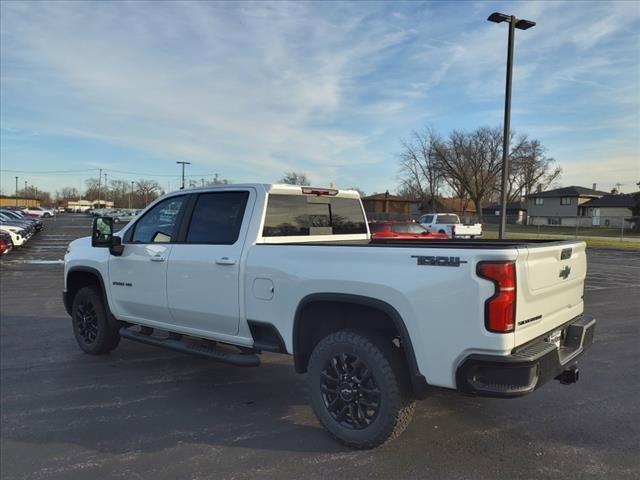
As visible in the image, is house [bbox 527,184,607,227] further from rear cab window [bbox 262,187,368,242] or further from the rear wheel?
the rear wheel

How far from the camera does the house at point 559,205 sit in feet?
228

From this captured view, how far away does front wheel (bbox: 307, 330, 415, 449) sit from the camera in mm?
3422

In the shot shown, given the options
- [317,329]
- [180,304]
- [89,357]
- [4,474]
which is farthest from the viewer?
[89,357]

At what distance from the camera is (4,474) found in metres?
3.31

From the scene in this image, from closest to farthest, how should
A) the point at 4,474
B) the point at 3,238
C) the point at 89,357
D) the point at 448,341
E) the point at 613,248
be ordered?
the point at 448,341, the point at 4,474, the point at 89,357, the point at 3,238, the point at 613,248

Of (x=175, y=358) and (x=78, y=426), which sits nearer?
(x=78, y=426)

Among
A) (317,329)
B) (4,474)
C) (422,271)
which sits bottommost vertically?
(4,474)

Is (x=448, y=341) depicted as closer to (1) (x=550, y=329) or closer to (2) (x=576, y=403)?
(1) (x=550, y=329)

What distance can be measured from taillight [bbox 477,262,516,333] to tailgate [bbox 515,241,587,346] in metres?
0.09

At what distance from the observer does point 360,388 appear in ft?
11.8

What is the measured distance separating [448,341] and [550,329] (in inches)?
34.9

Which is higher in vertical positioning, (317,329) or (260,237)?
(260,237)

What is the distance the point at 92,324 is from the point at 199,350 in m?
2.20

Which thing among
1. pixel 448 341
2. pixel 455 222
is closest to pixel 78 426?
pixel 448 341
